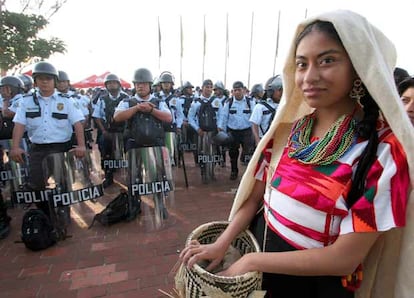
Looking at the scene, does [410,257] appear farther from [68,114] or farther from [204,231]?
[68,114]

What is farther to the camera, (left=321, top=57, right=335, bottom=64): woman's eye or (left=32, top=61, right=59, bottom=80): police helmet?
(left=32, top=61, right=59, bottom=80): police helmet

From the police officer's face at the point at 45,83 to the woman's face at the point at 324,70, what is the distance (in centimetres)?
374

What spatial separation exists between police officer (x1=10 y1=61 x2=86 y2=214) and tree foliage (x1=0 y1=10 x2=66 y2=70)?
1400 centimetres

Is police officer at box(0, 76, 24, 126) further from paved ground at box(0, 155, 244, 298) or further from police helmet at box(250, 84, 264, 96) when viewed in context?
police helmet at box(250, 84, 264, 96)

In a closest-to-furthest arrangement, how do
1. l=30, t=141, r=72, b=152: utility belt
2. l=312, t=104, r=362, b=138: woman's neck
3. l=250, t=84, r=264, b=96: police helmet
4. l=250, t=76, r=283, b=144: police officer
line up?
l=312, t=104, r=362, b=138: woman's neck < l=30, t=141, r=72, b=152: utility belt < l=250, t=76, r=283, b=144: police officer < l=250, t=84, r=264, b=96: police helmet

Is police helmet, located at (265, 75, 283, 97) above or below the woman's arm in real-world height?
above

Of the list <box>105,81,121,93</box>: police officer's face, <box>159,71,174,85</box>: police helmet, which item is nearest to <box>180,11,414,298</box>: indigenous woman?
<box>105,81,121,93</box>: police officer's face

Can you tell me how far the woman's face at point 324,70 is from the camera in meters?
0.95

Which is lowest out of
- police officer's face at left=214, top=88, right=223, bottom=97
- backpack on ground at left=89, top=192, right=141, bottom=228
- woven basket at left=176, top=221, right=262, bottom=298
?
backpack on ground at left=89, top=192, right=141, bottom=228

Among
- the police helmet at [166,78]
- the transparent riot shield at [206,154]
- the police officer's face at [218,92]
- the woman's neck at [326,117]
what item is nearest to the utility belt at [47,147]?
the transparent riot shield at [206,154]

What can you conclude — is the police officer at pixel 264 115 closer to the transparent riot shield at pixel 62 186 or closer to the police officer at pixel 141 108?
the police officer at pixel 141 108

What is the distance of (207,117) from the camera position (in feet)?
21.6

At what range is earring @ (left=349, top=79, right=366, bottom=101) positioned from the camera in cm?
98

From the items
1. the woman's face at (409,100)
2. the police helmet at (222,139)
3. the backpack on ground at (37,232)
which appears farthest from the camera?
the police helmet at (222,139)
